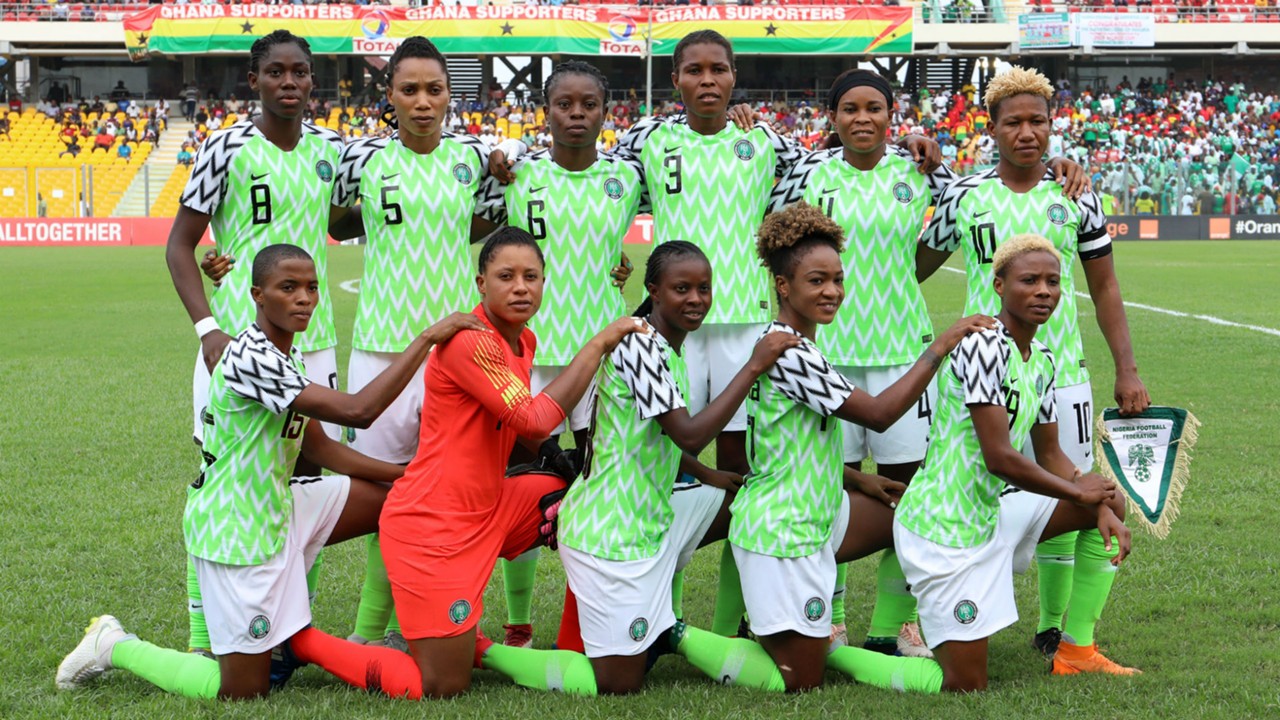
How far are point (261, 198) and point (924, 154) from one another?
2604mm

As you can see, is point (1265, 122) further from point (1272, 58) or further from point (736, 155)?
point (736, 155)

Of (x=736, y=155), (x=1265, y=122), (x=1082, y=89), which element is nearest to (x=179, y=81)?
(x=1082, y=89)

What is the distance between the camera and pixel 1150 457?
16.6ft

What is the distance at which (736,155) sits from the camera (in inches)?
213

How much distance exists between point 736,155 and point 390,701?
98.6 inches

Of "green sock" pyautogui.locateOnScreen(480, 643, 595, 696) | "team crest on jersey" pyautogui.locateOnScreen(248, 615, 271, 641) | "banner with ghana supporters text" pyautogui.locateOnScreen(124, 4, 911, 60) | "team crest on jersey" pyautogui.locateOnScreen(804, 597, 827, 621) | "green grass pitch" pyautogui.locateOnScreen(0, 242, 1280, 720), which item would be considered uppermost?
"banner with ghana supporters text" pyautogui.locateOnScreen(124, 4, 911, 60)

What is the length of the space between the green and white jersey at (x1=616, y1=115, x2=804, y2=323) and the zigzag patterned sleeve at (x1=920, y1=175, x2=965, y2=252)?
2.25ft

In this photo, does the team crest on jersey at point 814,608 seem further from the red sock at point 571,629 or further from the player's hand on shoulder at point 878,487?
the red sock at point 571,629

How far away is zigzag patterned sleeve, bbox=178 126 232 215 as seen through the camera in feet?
16.6

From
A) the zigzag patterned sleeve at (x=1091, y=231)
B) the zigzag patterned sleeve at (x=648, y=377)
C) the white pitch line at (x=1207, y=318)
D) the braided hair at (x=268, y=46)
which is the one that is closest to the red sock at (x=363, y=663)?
the zigzag patterned sleeve at (x=648, y=377)

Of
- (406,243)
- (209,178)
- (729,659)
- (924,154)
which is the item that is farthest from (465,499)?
(924,154)

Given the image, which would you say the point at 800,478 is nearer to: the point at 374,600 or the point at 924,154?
the point at 924,154

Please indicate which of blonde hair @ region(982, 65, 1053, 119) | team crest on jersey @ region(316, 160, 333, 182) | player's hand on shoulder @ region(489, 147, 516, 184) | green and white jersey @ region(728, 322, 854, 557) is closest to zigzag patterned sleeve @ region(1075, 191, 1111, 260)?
blonde hair @ region(982, 65, 1053, 119)

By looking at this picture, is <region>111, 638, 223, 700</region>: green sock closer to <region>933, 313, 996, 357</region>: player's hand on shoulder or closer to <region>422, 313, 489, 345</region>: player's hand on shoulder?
<region>422, 313, 489, 345</region>: player's hand on shoulder
